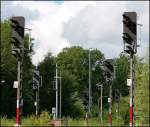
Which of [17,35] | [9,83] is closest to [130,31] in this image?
[17,35]

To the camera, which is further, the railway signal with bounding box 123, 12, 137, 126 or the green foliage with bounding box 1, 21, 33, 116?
the green foliage with bounding box 1, 21, 33, 116

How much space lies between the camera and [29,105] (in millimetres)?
89750

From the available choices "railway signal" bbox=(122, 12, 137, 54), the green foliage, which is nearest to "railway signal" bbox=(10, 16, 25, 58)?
"railway signal" bbox=(122, 12, 137, 54)

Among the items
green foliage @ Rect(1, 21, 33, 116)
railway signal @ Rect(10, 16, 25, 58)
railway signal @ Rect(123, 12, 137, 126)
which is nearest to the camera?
railway signal @ Rect(123, 12, 137, 126)

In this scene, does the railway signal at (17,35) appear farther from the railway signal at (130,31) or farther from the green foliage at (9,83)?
the green foliage at (9,83)

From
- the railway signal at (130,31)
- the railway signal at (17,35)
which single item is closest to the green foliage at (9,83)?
the railway signal at (17,35)

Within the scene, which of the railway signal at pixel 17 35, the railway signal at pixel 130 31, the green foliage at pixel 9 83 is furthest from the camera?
the green foliage at pixel 9 83

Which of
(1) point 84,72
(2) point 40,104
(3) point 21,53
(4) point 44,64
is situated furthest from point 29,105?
(3) point 21,53

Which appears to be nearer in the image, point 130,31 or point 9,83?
point 130,31

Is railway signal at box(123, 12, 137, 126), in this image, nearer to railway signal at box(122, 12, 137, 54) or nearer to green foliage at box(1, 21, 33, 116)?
railway signal at box(122, 12, 137, 54)

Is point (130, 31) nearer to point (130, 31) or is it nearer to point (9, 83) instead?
point (130, 31)

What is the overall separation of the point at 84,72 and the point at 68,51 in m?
15.2

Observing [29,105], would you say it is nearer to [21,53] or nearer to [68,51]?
[68,51]

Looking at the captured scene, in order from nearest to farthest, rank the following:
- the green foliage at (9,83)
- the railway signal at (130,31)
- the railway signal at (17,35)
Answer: the railway signal at (130,31)
the railway signal at (17,35)
the green foliage at (9,83)
